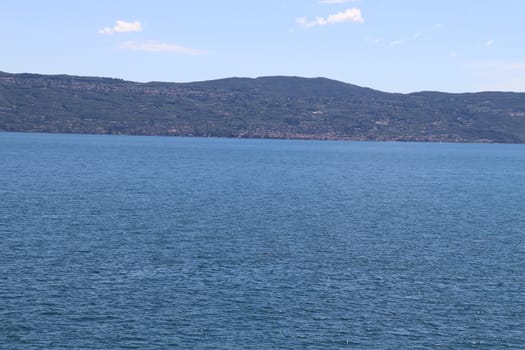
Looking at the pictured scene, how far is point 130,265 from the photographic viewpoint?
85.2 meters

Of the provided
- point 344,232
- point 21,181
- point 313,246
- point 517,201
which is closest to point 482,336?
point 313,246

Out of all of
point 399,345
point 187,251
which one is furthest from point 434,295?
point 187,251

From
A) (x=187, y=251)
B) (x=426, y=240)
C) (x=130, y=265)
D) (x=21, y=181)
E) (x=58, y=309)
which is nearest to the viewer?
(x=58, y=309)

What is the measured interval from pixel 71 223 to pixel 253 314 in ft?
181

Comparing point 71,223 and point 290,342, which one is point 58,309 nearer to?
point 290,342

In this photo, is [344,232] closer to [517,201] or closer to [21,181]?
[517,201]

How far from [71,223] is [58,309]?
157 ft

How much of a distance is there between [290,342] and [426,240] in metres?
51.9

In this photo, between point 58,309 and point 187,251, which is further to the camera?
point 187,251

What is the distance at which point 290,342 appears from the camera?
61.4m

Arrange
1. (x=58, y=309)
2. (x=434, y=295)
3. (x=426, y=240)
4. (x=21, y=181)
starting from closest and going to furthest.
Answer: (x=58, y=309) → (x=434, y=295) → (x=426, y=240) → (x=21, y=181)

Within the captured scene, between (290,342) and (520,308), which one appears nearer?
(290,342)

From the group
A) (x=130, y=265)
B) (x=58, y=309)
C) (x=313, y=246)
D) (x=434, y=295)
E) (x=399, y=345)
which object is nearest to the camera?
(x=399, y=345)

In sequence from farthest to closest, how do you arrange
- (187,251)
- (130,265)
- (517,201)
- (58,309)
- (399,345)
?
(517,201)
(187,251)
(130,265)
(58,309)
(399,345)
